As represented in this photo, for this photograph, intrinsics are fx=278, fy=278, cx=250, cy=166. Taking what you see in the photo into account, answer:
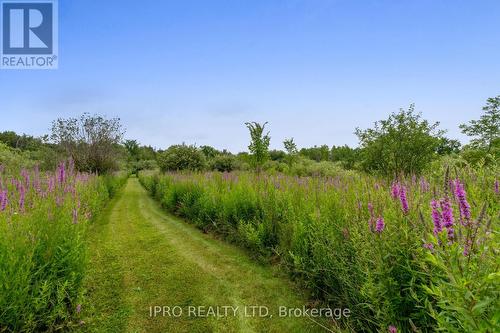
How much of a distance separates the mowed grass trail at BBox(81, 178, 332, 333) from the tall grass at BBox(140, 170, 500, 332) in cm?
55

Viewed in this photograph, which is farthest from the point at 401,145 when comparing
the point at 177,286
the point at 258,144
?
the point at 177,286

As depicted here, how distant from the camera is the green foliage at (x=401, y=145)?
15945 mm

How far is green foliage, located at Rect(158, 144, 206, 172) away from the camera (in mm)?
25109

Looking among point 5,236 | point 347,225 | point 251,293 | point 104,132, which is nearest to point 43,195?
point 5,236

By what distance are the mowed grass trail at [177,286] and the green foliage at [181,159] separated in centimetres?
1734

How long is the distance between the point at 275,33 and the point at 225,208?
855 cm

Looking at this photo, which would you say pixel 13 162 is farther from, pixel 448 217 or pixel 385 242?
pixel 448 217

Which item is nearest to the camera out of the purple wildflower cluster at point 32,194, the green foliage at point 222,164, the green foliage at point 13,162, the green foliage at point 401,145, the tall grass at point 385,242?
the tall grass at point 385,242

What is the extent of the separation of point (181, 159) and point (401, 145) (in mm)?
17502

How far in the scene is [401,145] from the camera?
55.2ft

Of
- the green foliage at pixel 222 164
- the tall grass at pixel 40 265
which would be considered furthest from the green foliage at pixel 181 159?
the tall grass at pixel 40 265

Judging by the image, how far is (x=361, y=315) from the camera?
338 centimetres

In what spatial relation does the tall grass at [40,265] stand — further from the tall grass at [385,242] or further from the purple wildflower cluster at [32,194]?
the tall grass at [385,242]

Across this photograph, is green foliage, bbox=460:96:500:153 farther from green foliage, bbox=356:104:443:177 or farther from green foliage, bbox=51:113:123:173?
green foliage, bbox=51:113:123:173
